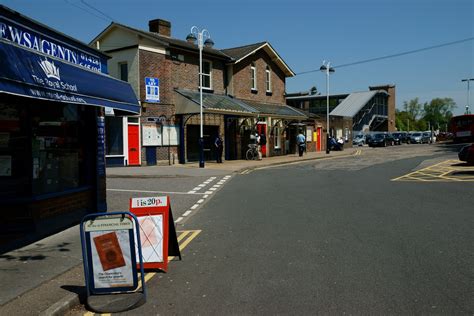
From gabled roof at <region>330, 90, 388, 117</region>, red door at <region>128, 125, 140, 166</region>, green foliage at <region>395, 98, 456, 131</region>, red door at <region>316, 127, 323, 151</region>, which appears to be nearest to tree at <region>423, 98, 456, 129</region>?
green foliage at <region>395, 98, 456, 131</region>

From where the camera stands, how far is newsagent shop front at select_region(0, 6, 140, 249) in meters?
6.67

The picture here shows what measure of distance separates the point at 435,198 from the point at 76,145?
8.97m

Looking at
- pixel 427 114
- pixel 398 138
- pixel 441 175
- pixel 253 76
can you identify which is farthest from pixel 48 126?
pixel 427 114

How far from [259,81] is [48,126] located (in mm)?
25244

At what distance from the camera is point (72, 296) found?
16.6 feet

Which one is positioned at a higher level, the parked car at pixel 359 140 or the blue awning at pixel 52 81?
the blue awning at pixel 52 81

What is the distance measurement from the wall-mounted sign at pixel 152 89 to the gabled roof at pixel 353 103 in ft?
147

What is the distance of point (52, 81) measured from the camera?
6918mm

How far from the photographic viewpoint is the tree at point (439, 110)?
4683 inches

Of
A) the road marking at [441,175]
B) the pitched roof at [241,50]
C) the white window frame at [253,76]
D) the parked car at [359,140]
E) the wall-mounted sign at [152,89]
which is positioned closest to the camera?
the road marking at [441,175]

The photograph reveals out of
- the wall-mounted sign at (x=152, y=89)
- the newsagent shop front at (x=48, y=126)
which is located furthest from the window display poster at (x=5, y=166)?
the wall-mounted sign at (x=152, y=89)

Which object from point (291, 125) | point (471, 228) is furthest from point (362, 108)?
point (471, 228)

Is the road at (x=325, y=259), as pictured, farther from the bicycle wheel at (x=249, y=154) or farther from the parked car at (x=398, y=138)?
the parked car at (x=398, y=138)

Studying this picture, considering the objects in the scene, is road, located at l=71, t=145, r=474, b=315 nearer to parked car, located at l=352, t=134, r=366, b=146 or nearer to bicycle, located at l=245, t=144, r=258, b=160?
bicycle, located at l=245, t=144, r=258, b=160
